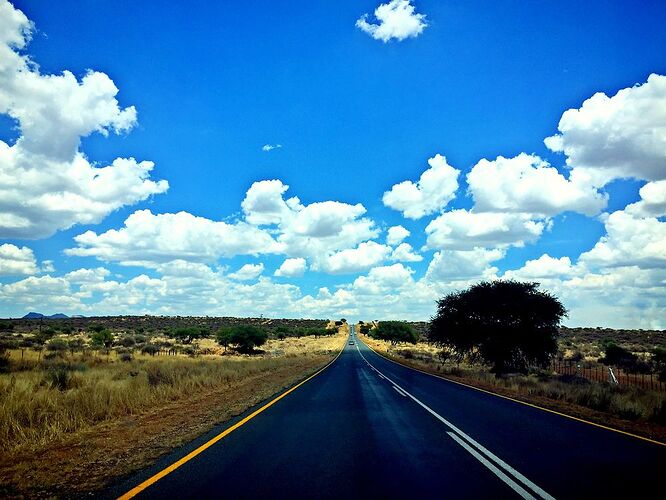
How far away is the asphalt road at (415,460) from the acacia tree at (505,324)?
20393mm

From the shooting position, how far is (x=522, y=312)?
32.9 meters

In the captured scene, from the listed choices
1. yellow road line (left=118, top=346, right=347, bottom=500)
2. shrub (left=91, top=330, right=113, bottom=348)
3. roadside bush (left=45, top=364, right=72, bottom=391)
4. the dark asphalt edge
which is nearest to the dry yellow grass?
roadside bush (left=45, top=364, right=72, bottom=391)

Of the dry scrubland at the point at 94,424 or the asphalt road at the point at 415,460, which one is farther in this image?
the dry scrubland at the point at 94,424

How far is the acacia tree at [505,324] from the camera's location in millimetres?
Answer: 32125

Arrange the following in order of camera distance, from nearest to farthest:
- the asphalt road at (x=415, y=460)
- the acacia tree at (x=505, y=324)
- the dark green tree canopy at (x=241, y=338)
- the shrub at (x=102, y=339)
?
the asphalt road at (x=415, y=460) < the acacia tree at (x=505, y=324) < the shrub at (x=102, y=339) < the dark green tree canopy at (x=241, y=338)

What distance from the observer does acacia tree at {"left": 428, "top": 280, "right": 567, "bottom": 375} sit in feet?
105

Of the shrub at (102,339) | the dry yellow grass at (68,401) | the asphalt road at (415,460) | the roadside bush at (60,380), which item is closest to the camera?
the asphalt road at (415,460)

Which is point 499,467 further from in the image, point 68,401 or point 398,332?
point 398,332

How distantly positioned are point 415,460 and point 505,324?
90.8 ft

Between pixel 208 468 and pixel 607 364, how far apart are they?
43.6 metres

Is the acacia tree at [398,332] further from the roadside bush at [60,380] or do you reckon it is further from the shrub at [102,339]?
the roadside bush at [60,380]

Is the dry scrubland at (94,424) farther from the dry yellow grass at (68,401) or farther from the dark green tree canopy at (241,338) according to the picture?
the dark green tree canopy at (241,338)

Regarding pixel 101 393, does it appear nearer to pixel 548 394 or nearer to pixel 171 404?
pixel 171 404

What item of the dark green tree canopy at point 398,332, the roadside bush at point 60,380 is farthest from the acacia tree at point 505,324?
the dark green tree canopy at point 398,332
